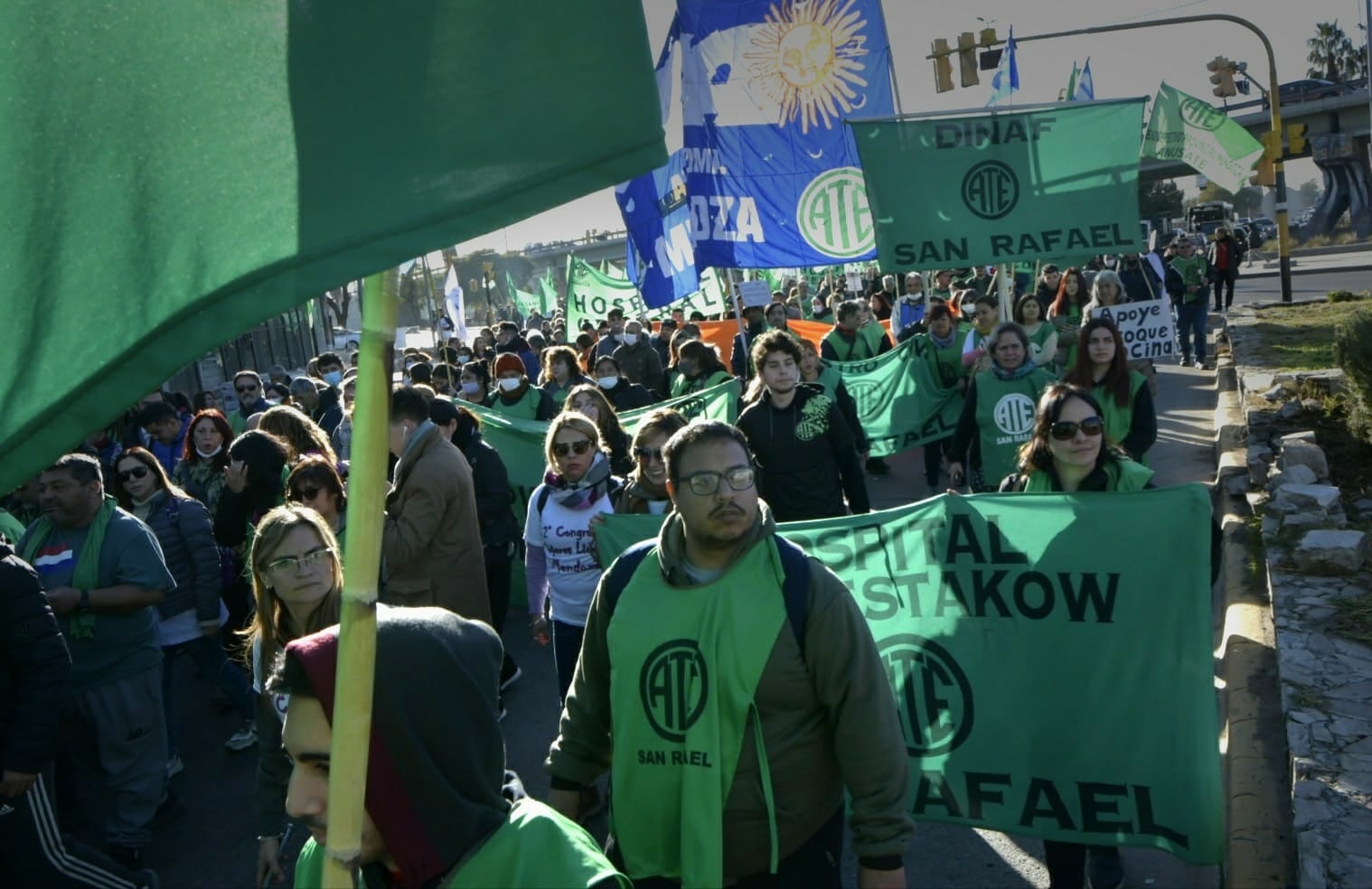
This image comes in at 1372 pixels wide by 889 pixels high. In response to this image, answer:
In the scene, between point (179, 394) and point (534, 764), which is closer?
point (534, 764)

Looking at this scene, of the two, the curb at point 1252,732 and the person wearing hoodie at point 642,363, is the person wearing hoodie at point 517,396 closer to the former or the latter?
the person wearing hoodie at point 642,363

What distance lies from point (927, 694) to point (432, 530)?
2484 mm

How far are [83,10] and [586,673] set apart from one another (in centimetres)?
238

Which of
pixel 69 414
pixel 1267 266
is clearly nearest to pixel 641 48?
pixel 69 414

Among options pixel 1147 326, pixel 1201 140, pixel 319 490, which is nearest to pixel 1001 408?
pixel 319 490

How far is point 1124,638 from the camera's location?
4.70 m

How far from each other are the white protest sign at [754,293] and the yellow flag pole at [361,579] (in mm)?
13531

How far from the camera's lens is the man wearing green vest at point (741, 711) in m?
3.17

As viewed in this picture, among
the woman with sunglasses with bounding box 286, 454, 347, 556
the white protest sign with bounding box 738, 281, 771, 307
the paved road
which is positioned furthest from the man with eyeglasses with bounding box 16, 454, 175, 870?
the white protest sign with bounding box 738, 281, 771, 307

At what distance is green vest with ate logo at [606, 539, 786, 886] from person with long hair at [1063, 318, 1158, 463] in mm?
4064

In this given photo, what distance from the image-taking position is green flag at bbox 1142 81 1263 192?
17.5 metres

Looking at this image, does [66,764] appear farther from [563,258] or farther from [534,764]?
[563,258]

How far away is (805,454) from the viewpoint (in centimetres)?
695

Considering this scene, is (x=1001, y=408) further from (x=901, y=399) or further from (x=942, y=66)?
(x=942, y=66)
